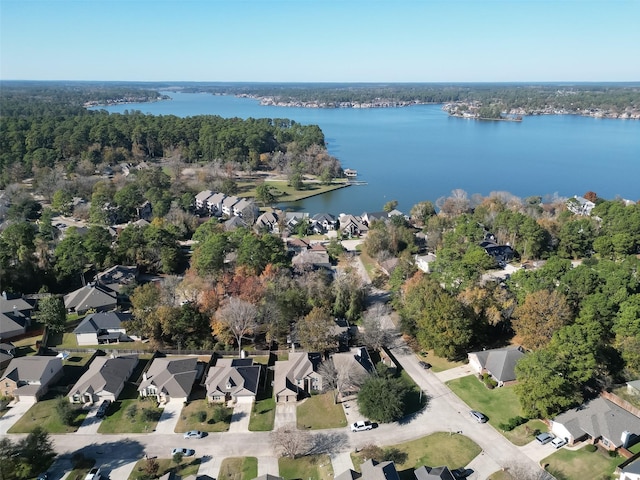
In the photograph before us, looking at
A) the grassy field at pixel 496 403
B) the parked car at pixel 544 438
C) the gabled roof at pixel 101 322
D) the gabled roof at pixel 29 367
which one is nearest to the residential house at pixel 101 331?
the gabled roof at pixel 101 322

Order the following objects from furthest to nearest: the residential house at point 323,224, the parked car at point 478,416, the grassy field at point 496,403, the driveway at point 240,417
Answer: the residential house at point 323,224 < the parked car at point 478,416 < the driveway at point 240,417 < the grassy field at point 496,403

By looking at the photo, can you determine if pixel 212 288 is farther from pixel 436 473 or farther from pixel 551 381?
pixel 551 381

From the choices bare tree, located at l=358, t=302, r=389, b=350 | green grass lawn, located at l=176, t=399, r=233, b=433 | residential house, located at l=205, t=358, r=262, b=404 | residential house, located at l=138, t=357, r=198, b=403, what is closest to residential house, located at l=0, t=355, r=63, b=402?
residential house, located at l=138, t=357, r=198, b=403

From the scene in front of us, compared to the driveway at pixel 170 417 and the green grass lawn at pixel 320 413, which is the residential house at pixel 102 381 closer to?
the driveway at pixel 170 417

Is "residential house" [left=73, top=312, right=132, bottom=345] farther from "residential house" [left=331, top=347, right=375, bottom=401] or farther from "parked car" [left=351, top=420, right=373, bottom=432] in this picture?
"parked car" [left=351, top=420, right=373, bottom=432]

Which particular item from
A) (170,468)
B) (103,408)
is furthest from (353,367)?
(103,408)

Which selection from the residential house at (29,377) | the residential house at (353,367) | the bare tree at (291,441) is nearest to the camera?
the bare tree at (291,441)

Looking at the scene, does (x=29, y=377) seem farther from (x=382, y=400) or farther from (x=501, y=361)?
(x=501, y=361)
